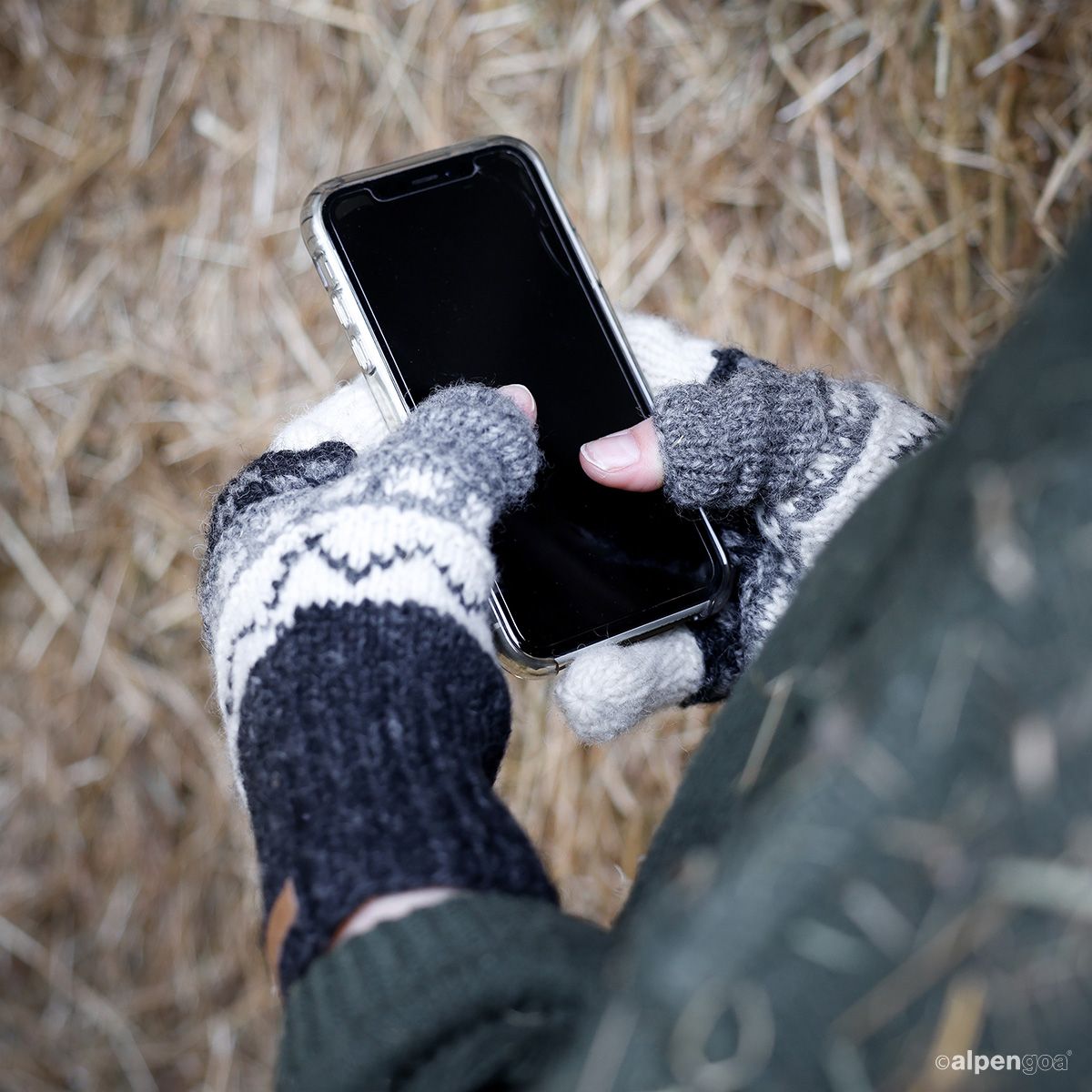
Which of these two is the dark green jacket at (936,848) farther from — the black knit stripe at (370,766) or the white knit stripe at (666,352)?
the white knit stripe at (666,352)

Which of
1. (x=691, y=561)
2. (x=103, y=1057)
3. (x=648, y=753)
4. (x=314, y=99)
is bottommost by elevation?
(x=103, y=1057)

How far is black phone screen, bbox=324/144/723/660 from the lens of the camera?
21.8 inches

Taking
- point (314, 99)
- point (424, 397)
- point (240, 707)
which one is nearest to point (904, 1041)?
point (240, 707)

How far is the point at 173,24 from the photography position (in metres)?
0.97

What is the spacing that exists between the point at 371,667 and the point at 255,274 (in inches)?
27.4

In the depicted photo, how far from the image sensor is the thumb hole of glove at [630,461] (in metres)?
0.53

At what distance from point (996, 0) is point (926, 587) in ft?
2.46

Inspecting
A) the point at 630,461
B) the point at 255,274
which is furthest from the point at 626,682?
the point at 255,274

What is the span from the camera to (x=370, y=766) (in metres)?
0.38

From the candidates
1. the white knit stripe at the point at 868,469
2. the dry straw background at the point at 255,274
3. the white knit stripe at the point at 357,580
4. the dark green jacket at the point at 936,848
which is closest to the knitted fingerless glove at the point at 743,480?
the white knit stripe at the point at 868,469

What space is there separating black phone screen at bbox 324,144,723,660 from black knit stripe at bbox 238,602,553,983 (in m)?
0.13

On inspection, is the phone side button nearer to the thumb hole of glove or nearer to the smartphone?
the smartphone

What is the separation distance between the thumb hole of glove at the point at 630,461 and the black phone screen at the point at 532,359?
3 cm

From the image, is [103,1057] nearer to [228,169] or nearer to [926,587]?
[228,169]
